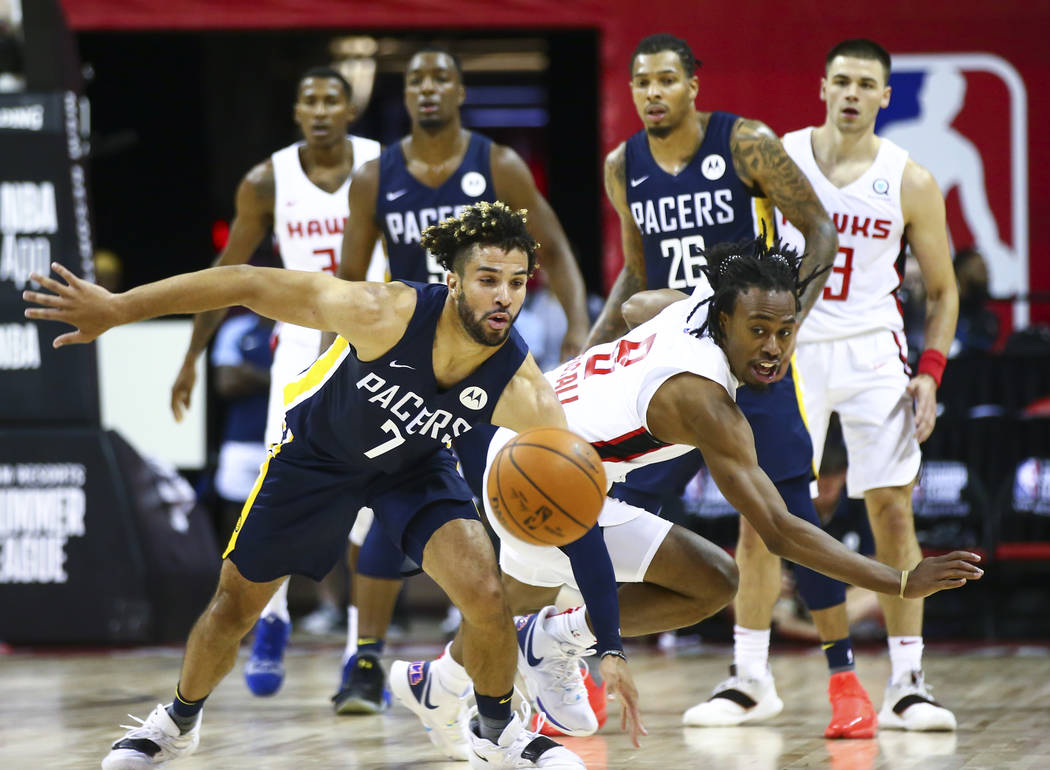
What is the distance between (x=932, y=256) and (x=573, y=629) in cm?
200

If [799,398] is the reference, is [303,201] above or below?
above

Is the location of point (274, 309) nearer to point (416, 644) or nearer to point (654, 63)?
point (654, 63)

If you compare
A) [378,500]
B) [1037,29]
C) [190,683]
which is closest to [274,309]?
[378,500]

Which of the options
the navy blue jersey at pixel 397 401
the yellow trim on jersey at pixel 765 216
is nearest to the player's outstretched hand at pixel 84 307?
the navy blue jersey at pixel 397 401

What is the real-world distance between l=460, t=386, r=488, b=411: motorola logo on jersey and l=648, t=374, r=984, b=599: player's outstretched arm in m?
0.50

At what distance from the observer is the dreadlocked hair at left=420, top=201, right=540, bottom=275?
4.19 m

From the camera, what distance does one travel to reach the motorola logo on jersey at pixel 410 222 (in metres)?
5.88

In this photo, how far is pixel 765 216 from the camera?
18.3 ft

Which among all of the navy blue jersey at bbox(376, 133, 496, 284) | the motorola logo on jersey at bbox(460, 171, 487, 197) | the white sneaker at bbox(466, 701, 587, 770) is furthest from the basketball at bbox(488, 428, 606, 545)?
the motorola logo on jersey at bbox(460, 171, 487, 197)

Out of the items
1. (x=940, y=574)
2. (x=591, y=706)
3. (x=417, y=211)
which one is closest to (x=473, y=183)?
(x=417, y=211)

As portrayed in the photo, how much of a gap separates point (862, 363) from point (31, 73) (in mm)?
5003

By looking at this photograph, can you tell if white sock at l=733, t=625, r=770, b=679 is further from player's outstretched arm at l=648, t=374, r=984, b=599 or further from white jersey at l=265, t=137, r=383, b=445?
white jersey at l=265, t=137, r=383, b=445

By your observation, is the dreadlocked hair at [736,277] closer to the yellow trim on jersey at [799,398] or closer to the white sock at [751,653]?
the yellow trim on jersey at [799,398]

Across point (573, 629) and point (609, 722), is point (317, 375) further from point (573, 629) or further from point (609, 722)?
point (609, 722)
